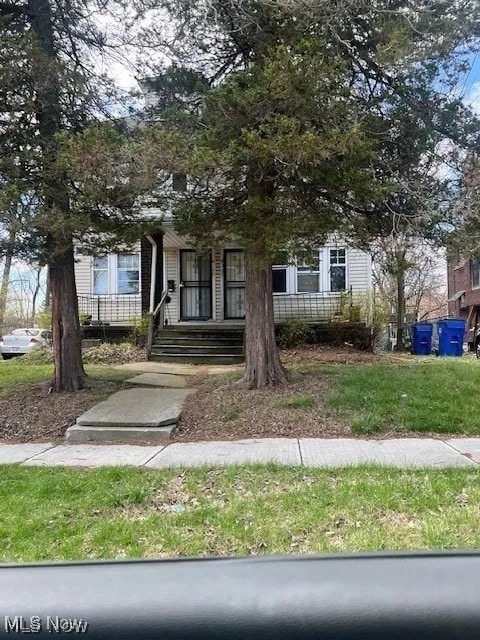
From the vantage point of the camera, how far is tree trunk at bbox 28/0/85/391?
23.1ft

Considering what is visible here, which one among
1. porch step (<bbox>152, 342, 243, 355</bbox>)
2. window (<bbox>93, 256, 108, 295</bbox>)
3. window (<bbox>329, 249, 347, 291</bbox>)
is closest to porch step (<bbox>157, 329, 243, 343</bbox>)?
porch step (<bbox>152, 342, 243, 355</bbox>)

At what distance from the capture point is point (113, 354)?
13.9 meters

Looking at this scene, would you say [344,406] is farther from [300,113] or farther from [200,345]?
→ [200,345]

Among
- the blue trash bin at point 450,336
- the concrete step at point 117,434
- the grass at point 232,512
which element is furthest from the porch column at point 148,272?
the grass at point 232,512

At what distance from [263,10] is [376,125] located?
2.05 m

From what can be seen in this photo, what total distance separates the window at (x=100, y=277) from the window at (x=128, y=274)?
46 centimetres

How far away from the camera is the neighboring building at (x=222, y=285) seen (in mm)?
16047

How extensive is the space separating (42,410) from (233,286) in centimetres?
940

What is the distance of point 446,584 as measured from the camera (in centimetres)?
94

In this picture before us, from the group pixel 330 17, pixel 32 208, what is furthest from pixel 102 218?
pixel 330 17

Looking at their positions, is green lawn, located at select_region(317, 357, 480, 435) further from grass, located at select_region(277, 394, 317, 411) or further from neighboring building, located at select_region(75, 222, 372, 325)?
neighboring building, located at select_region(75, 222, 372, 325)

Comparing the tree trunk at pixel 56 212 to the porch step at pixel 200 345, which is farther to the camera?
the porch step at pixel 200 345

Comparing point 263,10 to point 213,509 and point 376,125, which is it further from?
point 213,509

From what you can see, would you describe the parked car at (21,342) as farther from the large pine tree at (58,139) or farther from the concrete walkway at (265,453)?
the concrete walkway at (265,453)
